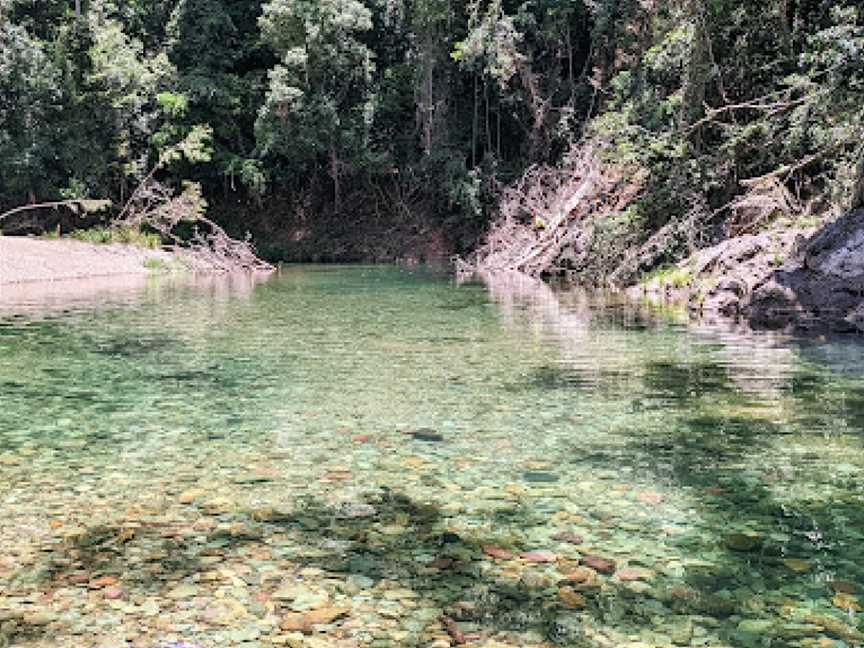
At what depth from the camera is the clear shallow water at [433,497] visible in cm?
351

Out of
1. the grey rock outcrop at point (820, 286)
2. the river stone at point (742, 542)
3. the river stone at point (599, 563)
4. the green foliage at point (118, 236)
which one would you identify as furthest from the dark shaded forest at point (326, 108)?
the river stone at point (599, 563)

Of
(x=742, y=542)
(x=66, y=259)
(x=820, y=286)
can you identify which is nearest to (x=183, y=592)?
(x=742, y=542)

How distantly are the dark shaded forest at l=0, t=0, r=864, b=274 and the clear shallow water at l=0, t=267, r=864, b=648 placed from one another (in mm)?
14945

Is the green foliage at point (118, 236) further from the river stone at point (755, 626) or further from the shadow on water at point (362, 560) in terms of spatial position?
the river stone at point (755, 626)

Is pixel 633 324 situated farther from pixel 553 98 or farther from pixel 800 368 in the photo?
pixel 553 98

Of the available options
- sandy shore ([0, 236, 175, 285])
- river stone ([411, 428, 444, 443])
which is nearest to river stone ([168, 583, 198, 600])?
river stone ([411, 428, 444, 443])

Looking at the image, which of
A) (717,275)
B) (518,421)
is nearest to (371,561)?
Result: (518,421)

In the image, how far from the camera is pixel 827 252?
1345cm

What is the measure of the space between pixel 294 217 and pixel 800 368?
31.6 m

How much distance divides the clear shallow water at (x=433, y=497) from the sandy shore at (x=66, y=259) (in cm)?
1573

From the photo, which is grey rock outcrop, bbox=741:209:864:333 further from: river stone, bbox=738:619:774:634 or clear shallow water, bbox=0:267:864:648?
river stone, bbox=738:619:774:634

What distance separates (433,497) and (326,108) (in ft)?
97.1

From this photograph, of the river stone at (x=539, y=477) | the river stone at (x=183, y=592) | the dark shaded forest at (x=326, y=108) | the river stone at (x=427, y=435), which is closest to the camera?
the river stone at (x=183, y=592)

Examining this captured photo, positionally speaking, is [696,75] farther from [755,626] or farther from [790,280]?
[755,626]
